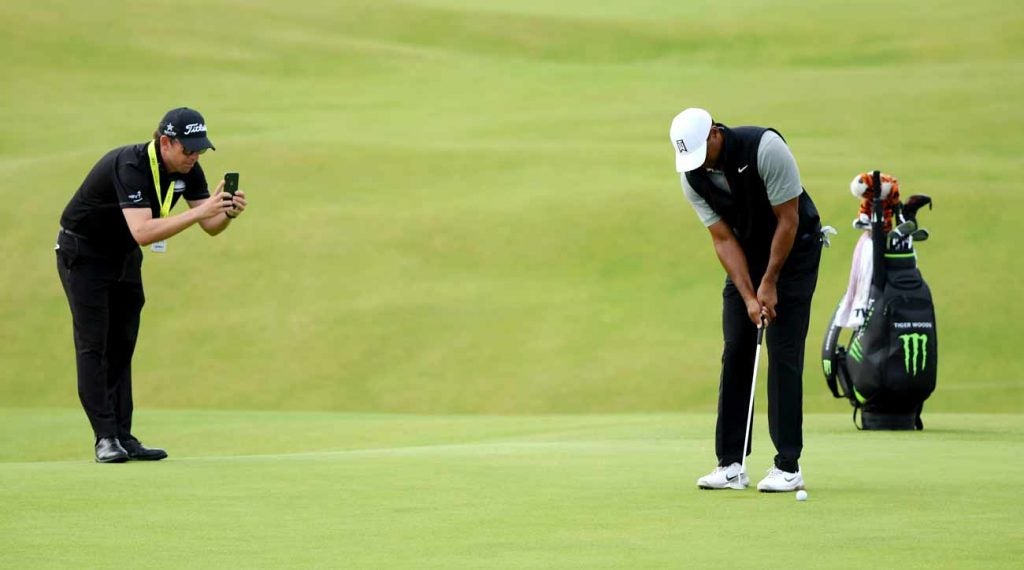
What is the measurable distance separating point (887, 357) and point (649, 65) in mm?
25200

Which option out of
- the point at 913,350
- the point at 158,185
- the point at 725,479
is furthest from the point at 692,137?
the point at 913,350

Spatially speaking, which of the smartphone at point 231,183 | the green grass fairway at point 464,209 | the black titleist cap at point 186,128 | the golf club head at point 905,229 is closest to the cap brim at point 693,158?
the smartphone at point 231,183

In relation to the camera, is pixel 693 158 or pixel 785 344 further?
pixel 785 344

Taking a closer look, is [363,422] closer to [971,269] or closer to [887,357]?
[887,357]

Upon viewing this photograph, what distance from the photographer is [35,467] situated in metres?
7.97

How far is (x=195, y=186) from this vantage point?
332 inches

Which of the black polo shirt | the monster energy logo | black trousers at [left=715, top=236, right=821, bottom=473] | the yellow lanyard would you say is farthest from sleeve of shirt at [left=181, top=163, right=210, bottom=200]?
the monster energy logo

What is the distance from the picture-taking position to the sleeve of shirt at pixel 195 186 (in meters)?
8.35

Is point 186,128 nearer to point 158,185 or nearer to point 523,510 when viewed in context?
point 158,185

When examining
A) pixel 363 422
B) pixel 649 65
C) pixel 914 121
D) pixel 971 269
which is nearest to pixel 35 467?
pixel 363 422

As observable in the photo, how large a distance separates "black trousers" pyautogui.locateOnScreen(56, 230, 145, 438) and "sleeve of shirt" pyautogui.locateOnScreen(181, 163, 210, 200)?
0.41m

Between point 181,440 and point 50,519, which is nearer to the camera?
point 50,519

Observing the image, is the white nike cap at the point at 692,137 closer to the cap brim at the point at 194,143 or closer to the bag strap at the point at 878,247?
the cap brim at the point at 194,143

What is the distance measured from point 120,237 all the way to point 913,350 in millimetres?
5489
